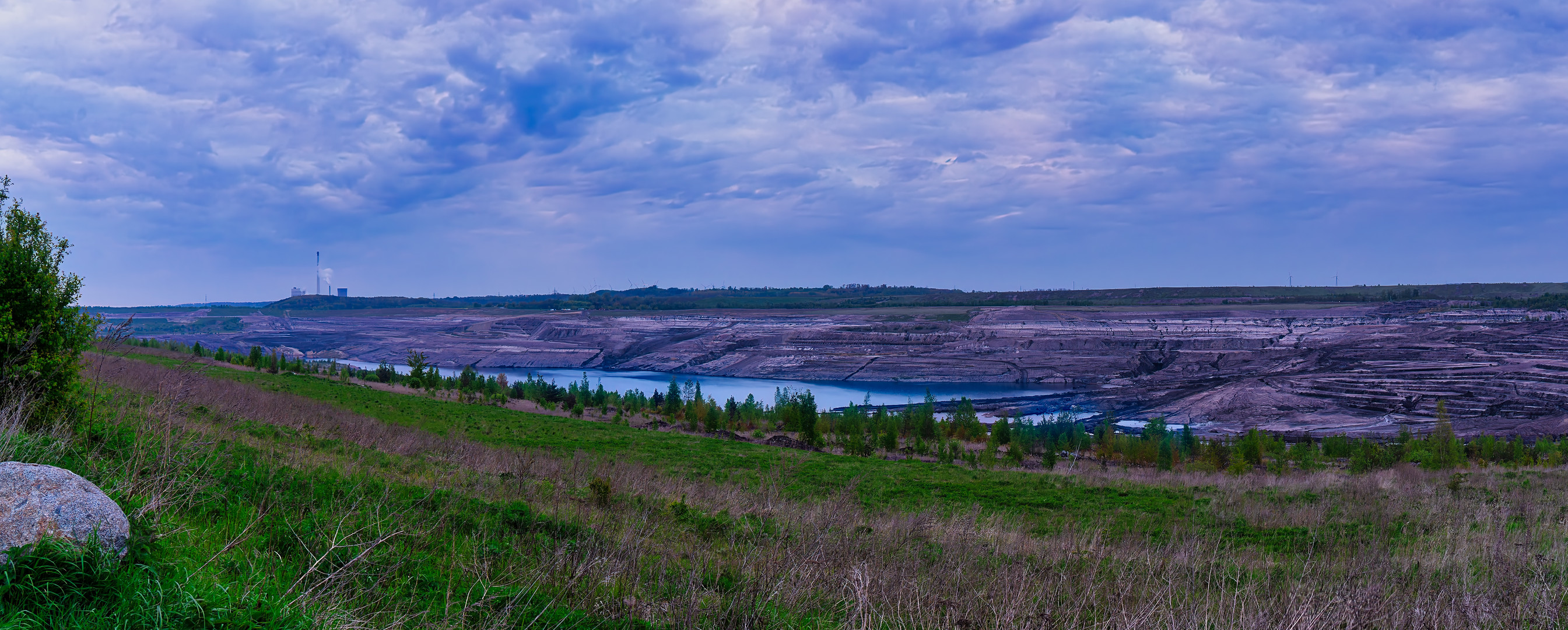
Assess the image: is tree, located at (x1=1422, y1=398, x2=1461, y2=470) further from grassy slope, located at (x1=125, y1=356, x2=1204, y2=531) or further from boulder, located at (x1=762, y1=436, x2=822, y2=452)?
boulder, located at (x1=762, y1=436, x2=822, y2=452)

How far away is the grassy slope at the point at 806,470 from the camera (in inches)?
547

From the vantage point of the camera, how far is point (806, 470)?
19.1m

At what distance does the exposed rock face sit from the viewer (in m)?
3.28

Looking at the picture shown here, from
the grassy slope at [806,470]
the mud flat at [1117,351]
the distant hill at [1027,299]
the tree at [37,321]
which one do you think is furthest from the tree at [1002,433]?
the distant hill at [1027,299]

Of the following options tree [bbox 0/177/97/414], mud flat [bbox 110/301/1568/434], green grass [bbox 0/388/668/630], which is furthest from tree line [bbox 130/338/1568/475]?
green grass [bbox 0/388/668/630]

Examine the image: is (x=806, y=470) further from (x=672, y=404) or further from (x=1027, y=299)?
(x=1027, y=299)

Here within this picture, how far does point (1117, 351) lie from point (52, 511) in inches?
2834

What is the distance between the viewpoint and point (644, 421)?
38281 mm

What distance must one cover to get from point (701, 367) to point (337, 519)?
71.7 m

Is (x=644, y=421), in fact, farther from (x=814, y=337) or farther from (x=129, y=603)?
(x=814, y=337)

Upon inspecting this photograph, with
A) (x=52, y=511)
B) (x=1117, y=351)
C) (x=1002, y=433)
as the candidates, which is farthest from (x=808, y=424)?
(x=1117, y=351)

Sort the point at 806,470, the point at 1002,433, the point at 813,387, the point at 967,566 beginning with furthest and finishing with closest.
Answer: the point at 813,387, the point at 1002,433, the point at 806,470, the point at 967,566

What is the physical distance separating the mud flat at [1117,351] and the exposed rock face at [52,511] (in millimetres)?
46351

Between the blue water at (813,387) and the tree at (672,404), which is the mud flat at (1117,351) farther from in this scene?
the tree at (672,404)
